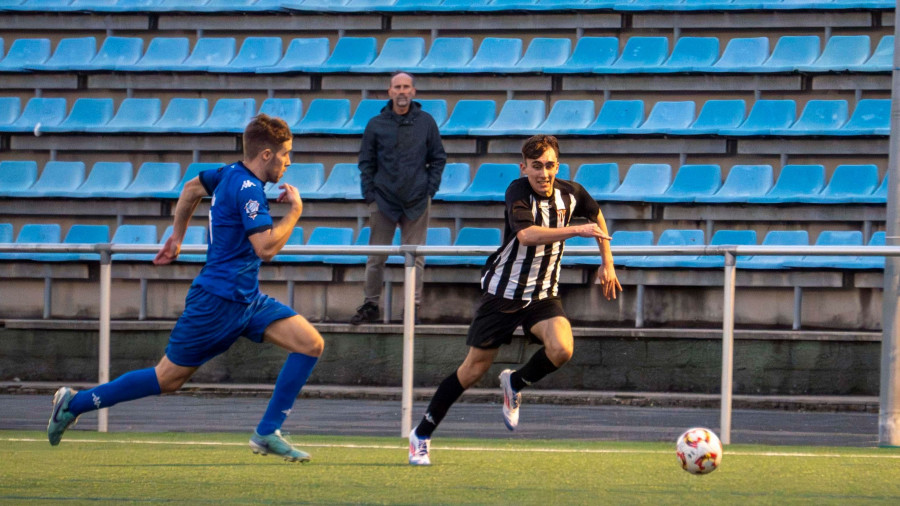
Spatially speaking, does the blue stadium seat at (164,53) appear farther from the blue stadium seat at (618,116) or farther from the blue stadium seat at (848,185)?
the blue stadium seat at (848,185)

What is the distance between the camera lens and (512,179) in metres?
12.4

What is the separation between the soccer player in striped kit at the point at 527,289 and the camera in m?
6.15

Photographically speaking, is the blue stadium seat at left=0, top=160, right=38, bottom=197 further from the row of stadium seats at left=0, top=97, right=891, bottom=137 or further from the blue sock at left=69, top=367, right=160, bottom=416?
the blue sock at left=69, top=367, right=160, bottom=416

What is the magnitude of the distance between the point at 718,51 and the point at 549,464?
7.63 meters

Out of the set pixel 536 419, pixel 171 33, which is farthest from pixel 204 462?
pixel 171 33

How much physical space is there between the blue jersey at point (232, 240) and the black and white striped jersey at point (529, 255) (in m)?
1.29

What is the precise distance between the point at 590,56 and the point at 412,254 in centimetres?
597

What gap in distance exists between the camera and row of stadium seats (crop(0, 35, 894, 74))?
12.5 m

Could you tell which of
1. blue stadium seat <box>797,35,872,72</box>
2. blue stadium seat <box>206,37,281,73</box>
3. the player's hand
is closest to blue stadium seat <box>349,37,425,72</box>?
blue stadium seat <box>206,37,281,73</box>

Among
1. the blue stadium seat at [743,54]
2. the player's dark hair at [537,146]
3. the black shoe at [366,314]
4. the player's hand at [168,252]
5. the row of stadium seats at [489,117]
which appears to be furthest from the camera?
the blue stadium seat at [743,54]

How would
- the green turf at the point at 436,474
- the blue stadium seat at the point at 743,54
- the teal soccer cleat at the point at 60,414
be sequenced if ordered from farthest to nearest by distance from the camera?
the blue stadium seat at the point at 743,54
the teal soccer cleat at the point at 60,414
the green turf at the point at 436,474

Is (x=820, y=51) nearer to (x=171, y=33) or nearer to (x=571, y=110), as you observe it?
(x=571, y=110)

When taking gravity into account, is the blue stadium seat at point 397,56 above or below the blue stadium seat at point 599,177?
above

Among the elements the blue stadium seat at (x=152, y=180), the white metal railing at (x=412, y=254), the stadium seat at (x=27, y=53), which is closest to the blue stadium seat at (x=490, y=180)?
the blue stadium seat at (x=152, y=180)
